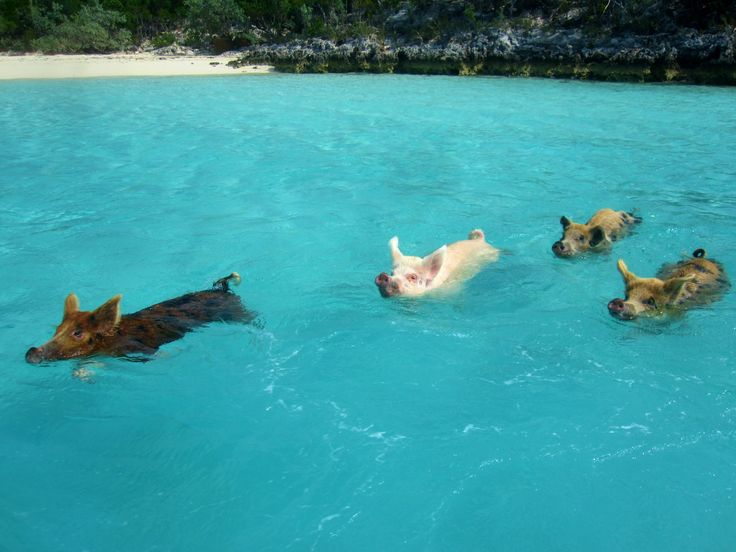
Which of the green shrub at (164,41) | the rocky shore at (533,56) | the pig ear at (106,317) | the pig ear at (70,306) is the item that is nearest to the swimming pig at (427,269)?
the pig ear at (106,317)

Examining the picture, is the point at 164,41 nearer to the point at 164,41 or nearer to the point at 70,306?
the point at 164,41

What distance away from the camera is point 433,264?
632 cm

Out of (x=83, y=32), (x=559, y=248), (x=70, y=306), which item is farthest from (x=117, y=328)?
(x=83, y=32)

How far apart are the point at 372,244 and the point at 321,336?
2.71 meters

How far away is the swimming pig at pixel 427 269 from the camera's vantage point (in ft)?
20.1

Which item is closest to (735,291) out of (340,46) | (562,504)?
(562,504)

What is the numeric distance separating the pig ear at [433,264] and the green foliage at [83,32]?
3895cm

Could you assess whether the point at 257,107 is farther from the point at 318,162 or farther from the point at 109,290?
the point at 109,290

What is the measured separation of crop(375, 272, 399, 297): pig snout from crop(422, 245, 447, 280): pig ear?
0.42 meters

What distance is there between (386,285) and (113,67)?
31.7m

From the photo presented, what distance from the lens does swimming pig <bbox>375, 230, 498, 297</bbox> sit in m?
6.14

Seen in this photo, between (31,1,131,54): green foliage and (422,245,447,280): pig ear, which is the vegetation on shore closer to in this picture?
(31,1,131,54): green foliage

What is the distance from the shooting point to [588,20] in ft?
85.4

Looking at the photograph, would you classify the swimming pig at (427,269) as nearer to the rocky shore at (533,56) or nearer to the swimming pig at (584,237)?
the swimming pig at (584,237)
